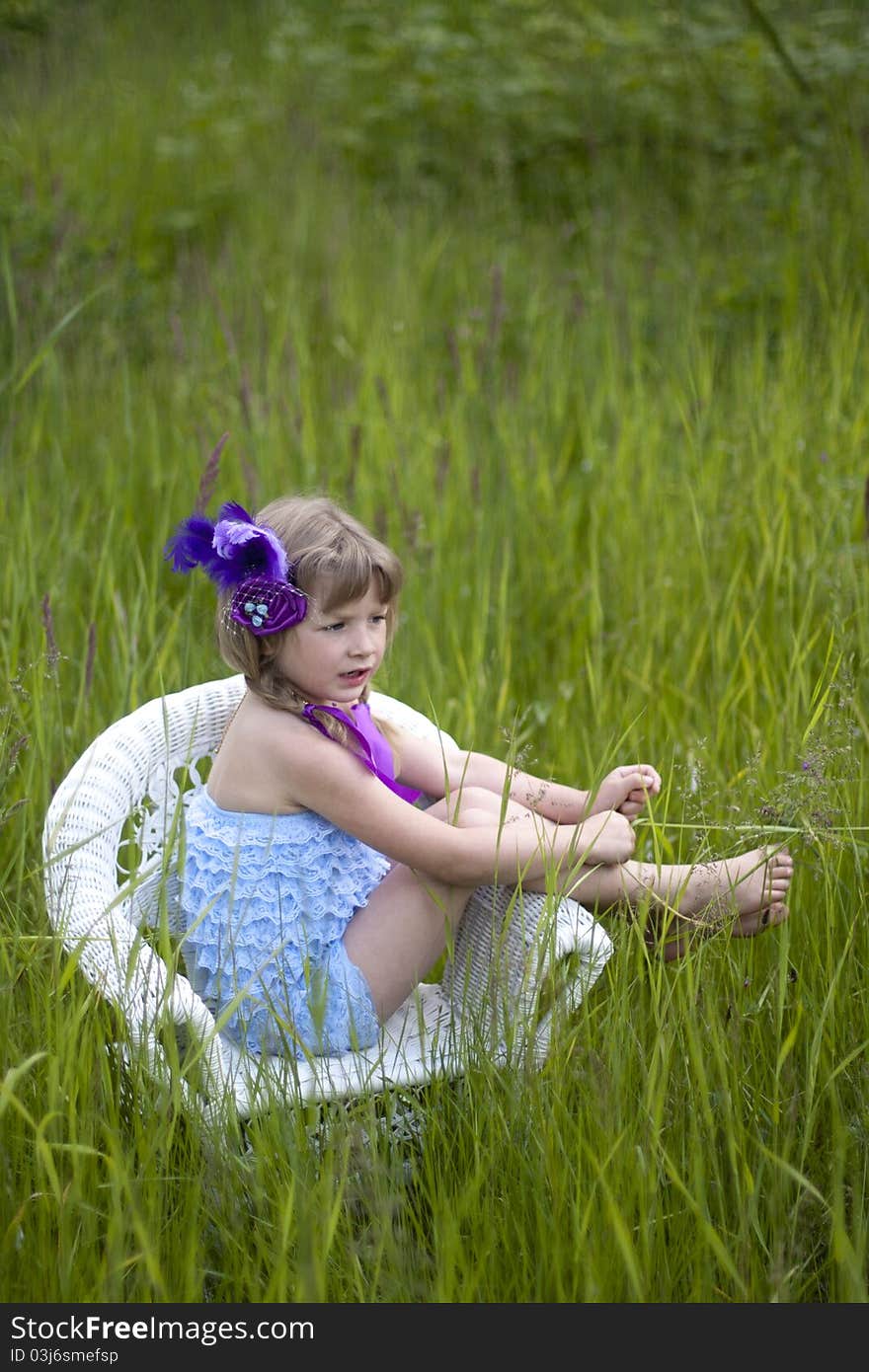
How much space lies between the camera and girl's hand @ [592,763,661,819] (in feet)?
6.96

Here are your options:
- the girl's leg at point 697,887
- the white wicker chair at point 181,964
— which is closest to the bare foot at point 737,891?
the girl's leg at point 697,887

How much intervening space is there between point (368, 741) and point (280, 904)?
0.29m

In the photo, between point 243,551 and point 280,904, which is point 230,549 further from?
point 280,904

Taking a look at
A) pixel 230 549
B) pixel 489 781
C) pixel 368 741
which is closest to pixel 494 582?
pixel 489 781

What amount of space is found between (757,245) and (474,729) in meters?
3.06

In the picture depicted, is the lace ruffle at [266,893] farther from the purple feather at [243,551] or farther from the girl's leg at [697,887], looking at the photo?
the purple feather at [243,551]

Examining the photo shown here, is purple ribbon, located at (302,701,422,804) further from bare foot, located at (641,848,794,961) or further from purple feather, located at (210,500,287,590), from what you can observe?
bare foot, located at (641,848,794,961)

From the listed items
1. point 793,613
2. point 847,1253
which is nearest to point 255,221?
point 793,613

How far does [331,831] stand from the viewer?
214cm

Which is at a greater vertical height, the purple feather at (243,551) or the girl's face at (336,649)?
the purple feather at (243,551)

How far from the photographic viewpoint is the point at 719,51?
6230 mm

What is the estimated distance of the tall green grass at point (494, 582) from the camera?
5.18 feet

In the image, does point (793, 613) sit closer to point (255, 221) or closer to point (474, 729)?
point (474, 729)

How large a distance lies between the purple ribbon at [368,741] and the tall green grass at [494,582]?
26 cm
